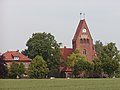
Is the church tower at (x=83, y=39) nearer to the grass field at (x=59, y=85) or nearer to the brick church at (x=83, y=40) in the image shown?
the brick church at (x=83, y=40)

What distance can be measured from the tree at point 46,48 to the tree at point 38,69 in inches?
310

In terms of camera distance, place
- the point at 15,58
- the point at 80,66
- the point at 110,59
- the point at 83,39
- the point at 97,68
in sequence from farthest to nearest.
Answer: the point at 83,39
the point at 15,58
the point at 80,66
the point at 97,68
the point at 110,59

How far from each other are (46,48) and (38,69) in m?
A: 9.61

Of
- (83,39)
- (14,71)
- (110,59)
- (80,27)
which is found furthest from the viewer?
(83,39)

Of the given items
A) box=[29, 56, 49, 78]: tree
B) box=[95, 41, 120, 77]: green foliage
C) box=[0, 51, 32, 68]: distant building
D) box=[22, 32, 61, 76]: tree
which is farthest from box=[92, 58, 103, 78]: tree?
box=[0, 51, 32, 68]: distant building

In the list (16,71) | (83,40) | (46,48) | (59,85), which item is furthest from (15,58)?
(59,85)

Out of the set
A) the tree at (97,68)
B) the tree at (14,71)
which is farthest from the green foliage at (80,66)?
the tree at (14,71)

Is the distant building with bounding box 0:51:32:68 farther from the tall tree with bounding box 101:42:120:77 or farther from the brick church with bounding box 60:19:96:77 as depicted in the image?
the tall tree with bounding box 101:42:120:77

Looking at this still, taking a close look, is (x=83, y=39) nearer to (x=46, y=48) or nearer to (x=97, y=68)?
(x=46, y=48)

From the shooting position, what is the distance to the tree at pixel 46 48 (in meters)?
98.5

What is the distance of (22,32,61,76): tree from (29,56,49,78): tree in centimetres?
787

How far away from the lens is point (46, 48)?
98375 millimetres

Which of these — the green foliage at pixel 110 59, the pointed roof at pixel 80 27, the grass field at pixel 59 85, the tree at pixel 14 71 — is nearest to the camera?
the grass field at pixel 59 85

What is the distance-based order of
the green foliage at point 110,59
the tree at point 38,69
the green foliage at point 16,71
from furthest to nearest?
the green foliage at point 16,71 → the tree at point 38,69 → the green foliage at point 110,59
